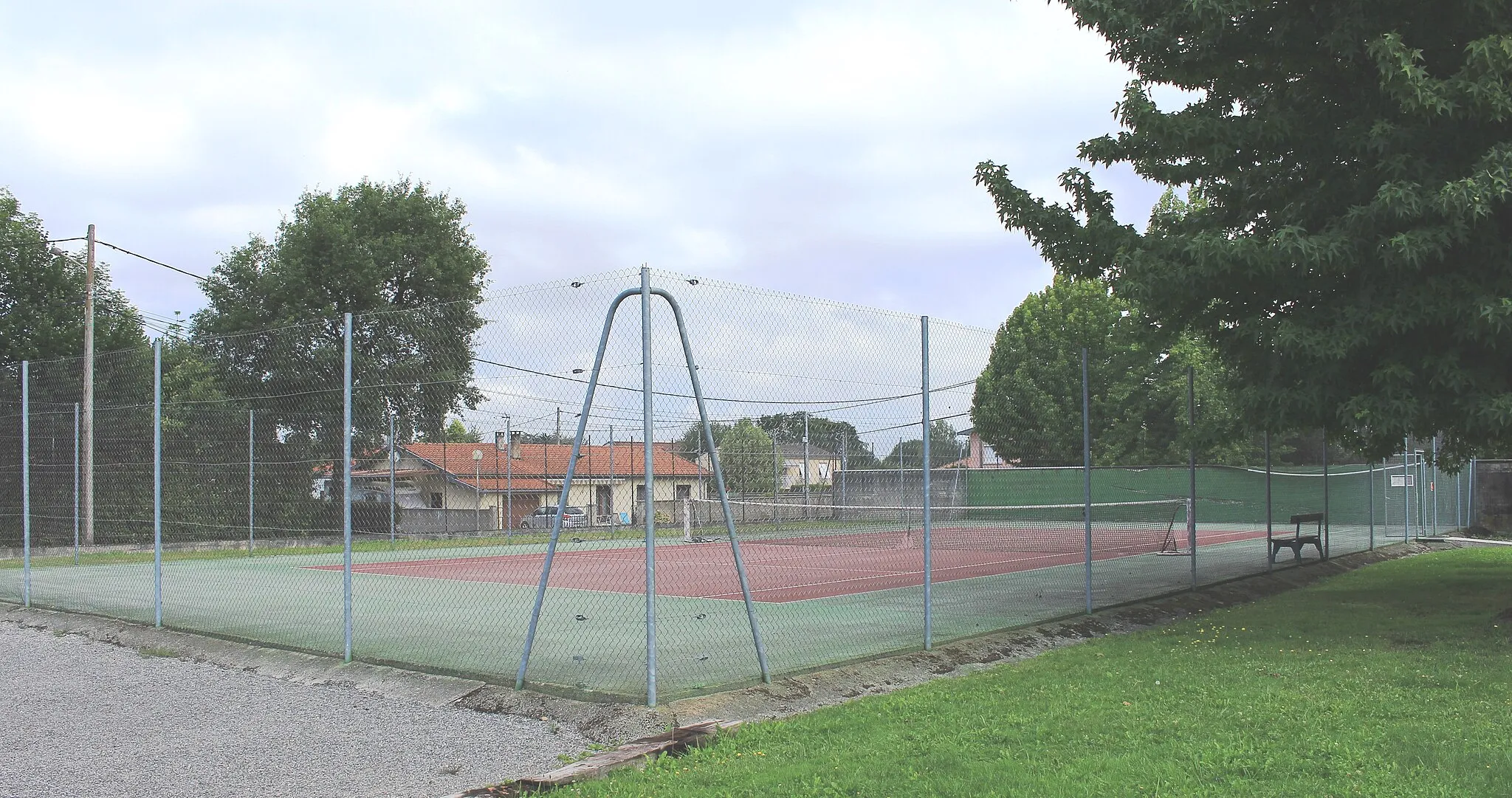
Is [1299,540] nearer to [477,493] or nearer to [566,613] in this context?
[566,613]

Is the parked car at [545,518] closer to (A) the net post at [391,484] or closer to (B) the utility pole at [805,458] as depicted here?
(A) the net post at [391,484]

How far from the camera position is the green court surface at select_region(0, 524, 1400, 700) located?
8.24 metres

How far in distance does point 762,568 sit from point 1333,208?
10637 millimetres

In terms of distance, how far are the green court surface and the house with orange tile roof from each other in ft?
1.97

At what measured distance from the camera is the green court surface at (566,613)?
27.0 feet

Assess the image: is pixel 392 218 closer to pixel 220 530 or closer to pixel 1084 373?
pixel 220 530

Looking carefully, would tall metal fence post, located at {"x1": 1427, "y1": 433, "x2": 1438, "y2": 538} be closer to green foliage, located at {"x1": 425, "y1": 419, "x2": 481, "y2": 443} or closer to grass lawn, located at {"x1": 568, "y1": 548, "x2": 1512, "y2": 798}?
grass lawn, located at {"x1": 568, "y1": 548, "x2": 1512, "y2": 798}

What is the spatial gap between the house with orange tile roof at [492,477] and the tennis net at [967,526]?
1095mm

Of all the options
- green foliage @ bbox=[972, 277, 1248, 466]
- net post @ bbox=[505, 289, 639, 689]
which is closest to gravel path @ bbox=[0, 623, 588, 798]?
net post @ bbox=[505, 289, 639, 689]

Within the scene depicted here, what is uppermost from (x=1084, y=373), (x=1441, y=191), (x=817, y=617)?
(x=1441, y=191)

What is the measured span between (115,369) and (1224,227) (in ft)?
38.8

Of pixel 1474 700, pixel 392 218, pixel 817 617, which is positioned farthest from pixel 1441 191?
pixel 392 218

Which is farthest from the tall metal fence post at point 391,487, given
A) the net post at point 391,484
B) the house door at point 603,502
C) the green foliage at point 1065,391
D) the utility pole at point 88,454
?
the house door at point 603,502

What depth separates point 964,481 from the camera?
12.2 meters
